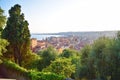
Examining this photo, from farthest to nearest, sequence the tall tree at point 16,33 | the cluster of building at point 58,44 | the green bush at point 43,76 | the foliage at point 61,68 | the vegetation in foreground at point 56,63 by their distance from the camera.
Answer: the cluster of building at point 58,44 → the tall tree at point 16,33 → the foliage at point 61,68 → the vegetation in foreground at point 56,63 → the green bush at point 43,76

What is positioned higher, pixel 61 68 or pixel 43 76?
pixel 43 76

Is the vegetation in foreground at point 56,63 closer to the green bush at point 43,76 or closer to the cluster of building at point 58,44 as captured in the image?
the green bush at point 43,76

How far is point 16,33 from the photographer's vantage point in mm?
28578

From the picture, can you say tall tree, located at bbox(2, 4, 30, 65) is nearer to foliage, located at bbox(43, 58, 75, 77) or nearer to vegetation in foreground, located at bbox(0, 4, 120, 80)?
vegetation in foreground, located at bbox(0, 4, 120, 80)

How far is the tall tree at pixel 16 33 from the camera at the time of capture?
28.7m

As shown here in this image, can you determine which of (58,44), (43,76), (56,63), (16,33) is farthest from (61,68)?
(58,44)

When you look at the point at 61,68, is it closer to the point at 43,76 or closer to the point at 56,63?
the point at 56,63

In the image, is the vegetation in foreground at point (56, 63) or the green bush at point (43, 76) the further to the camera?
the vegetation in foreground at point (56, 63)

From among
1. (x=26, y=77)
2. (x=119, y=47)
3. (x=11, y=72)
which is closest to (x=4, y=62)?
(x=11, y=72)

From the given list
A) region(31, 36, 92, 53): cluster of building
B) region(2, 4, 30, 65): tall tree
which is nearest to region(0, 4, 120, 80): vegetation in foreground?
region(2, 4, 30, 65): tall tree

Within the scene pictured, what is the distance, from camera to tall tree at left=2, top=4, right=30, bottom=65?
2866 cm

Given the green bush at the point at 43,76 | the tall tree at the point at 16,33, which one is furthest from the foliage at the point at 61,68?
the green bush at the point at 43,76

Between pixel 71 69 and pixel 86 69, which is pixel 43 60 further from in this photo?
pixel 86 69

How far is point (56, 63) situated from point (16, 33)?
16.0 feet
